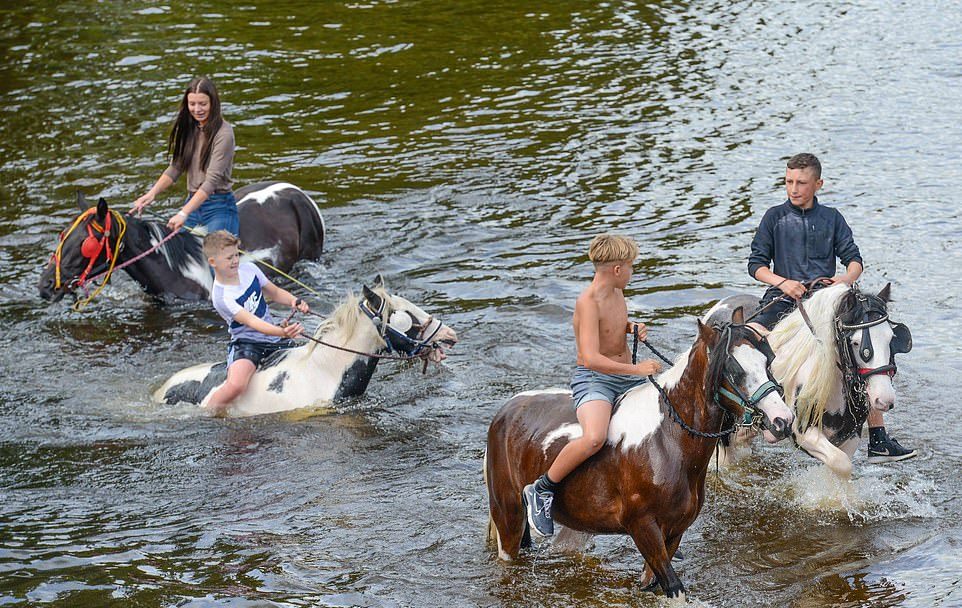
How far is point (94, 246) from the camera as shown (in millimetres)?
12125

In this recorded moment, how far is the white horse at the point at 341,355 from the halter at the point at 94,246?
260 centimetres

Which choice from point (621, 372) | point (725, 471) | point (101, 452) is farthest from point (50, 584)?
point (725, 471)

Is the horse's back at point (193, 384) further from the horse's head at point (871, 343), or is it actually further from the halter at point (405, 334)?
the horse's head at point (871, 343)

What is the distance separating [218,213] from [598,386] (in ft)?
22.2

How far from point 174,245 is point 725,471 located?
680cm

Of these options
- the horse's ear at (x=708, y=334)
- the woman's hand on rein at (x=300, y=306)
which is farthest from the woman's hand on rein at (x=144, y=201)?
the horse's ear at (x=708, y=334)

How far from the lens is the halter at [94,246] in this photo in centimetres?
1210

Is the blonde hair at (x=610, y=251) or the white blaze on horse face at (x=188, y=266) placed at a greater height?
the blonde hair at (x=610, y=251)

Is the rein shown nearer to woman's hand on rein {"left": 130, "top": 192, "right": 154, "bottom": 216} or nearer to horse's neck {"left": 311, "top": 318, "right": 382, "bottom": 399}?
horse's neck {"left": 311, "top": 318, "right": 382, "bottom": 399}

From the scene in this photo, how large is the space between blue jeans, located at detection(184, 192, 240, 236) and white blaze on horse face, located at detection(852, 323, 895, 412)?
721 centimetres

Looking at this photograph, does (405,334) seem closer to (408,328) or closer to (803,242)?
(408,328)

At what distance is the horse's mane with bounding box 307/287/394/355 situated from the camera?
31.9ft

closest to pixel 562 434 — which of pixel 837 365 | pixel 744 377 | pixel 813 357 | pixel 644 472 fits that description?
pixel 644 472

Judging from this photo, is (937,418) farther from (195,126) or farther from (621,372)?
(195,126)
